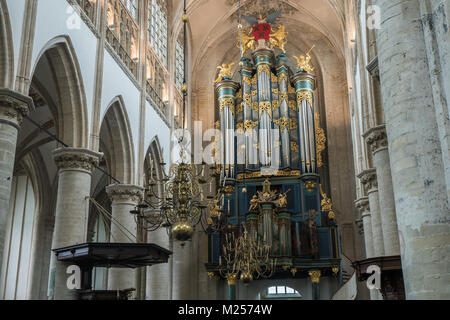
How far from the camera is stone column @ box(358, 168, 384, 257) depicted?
1468cm

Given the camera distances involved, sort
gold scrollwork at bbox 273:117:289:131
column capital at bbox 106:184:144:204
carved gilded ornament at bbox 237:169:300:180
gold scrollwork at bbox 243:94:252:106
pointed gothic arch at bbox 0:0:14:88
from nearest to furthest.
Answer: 1. pointed gothic arch at bbox 0:0:14:88
2. column capital at bbox 106:184:144:204
3. carved gilded ornament at bbox 237:169:300:180
4. gold scrollwork at bbox 273:117:289:131
5. gold scrollwork at bbox 243:94:252:106

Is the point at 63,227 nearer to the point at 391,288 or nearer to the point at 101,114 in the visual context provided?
the point at 101,114

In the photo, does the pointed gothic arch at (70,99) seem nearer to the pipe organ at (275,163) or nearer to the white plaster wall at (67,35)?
the white plaster wall at (67,35)

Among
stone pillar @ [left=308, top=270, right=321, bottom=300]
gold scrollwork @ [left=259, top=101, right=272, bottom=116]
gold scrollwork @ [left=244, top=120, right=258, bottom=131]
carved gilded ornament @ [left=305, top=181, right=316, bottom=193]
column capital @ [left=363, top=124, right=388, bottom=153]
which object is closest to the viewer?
column capital @ [left=363, top=124, right=388, bottom=153]

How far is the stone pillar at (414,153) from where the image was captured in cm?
668

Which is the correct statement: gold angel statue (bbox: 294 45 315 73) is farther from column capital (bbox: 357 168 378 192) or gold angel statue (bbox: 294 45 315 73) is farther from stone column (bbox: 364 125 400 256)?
stone column (bbox: 364 125 400 256)

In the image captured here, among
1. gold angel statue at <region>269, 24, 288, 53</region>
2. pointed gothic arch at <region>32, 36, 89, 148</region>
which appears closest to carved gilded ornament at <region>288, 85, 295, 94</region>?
gold angel statue at <region>269, 24, 288, 53</region>

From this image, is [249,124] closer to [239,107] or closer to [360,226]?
[239,107]

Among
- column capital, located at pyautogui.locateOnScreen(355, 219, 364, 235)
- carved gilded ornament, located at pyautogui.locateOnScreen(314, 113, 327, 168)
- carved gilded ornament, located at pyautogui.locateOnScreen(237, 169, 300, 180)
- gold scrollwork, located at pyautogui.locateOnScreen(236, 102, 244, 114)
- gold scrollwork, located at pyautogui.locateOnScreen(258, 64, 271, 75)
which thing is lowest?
column capital, located at pyautogui.locateOnScreen(355, 219, 364, 235)

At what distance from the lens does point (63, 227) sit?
1263 centimetres

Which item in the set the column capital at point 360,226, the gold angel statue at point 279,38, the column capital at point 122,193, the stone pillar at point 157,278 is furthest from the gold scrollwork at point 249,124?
the column capital at point 122,193

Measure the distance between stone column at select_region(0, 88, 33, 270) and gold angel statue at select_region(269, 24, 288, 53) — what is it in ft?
55.3

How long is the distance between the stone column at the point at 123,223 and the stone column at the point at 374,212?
22.6 feet

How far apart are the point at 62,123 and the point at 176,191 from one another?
4.76 metres
